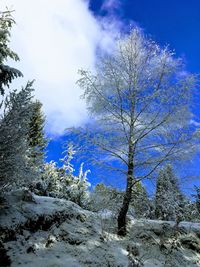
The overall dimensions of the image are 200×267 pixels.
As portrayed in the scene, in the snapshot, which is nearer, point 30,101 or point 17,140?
point 17,140

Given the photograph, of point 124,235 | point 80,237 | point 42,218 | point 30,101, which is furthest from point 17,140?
point 124,235

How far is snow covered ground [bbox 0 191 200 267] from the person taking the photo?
7570mm

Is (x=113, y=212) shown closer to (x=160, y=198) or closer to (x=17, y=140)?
(x=160, y=198)

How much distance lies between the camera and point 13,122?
29.7ft

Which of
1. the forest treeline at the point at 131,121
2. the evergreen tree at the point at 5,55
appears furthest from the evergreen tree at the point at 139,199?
the evergreen tree at the point at 5,55

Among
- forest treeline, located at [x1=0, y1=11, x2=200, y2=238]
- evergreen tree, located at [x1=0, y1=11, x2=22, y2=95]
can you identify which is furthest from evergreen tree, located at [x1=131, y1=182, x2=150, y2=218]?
evergreen tree, located at [x1=0, y1=11, x2=22, y2=95]

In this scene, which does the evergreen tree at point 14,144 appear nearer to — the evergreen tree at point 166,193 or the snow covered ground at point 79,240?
the snow covered ground at point 79,240

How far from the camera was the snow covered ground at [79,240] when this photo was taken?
24.8 ft

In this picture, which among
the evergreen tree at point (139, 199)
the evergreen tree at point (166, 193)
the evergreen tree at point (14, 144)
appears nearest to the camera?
the evergreen tree at point (14, 144)

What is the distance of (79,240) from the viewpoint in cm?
882

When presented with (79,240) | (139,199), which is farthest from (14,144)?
(139,199)

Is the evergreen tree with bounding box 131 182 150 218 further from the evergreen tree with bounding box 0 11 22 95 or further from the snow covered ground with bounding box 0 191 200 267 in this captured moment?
the evergreen tree with bounding box 0 11 22 95

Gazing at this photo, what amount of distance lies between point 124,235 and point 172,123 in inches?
182

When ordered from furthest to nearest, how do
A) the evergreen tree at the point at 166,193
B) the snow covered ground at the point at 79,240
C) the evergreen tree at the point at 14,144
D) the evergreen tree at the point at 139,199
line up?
the evergreen tree at the point at 139,199 → the evergreen tree at the point at 166,193 → the evergreen tree at the point at 14,144 → the snow covered ground at the point at 79,240
